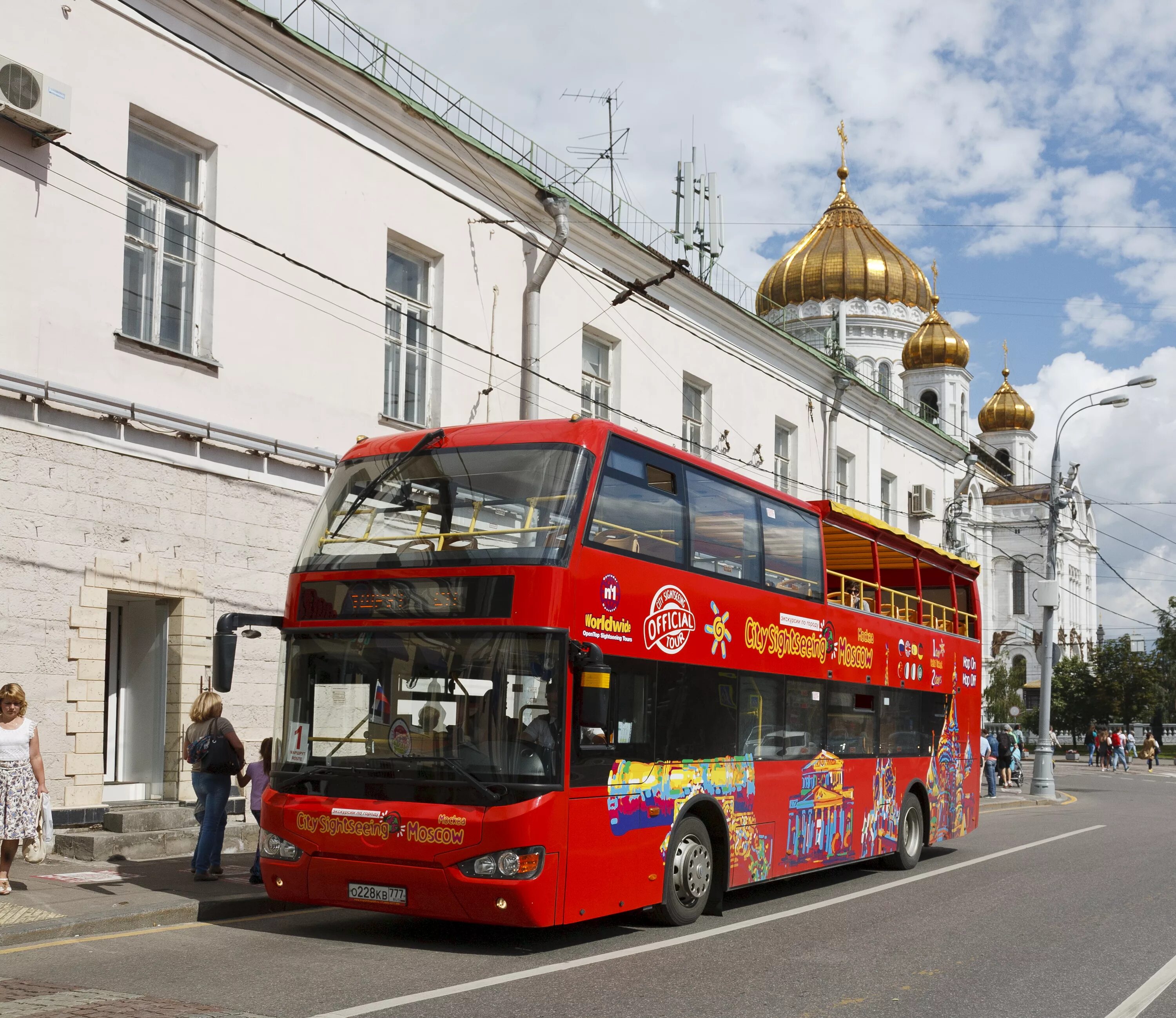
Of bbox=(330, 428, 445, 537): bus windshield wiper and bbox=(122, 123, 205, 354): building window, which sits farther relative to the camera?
bbox=(122, 123, 205, 354): building window

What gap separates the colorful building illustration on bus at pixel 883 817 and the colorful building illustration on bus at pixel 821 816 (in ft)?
1.52

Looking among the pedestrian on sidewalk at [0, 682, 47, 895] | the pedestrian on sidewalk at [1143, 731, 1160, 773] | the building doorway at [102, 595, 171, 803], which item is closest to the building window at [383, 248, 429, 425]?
the building doorway at [102, 595, 171, 803]

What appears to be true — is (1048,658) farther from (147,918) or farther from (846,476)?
(147,918)

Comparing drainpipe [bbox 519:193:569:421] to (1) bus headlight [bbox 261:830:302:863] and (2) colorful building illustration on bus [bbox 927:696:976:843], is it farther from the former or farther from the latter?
(1) bus headlight [bbox 261:830:302:863]

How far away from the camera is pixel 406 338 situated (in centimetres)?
1862

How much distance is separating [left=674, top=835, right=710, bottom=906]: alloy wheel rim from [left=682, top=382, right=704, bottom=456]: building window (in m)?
14.9

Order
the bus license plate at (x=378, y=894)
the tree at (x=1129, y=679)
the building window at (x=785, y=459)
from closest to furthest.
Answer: the bus license plate at (x=378, y=894) → the building window at (x=785, y=459) → the tree at (x=1129, y=679)

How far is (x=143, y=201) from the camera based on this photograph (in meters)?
14.7

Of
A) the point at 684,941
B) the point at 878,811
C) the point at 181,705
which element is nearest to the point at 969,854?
the point at 878,811

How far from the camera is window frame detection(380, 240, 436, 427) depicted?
1820 centimetres

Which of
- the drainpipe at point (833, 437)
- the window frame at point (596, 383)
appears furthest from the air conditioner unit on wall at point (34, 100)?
the drainpipe at point (833, 437)

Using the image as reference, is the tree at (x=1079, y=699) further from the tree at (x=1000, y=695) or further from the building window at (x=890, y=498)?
the building window at (x=890, y=498)

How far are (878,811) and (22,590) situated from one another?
29.0 ft

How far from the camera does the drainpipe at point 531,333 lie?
20.3 metres
